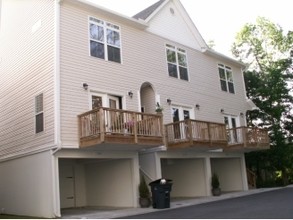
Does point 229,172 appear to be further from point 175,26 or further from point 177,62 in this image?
point 175,26

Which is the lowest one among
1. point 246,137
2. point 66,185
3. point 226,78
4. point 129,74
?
point 66,185

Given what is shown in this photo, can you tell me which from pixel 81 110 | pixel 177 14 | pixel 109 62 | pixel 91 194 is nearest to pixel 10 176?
pixel 91 194

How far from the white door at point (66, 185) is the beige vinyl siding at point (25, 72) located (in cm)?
229

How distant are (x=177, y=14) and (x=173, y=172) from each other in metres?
8.83

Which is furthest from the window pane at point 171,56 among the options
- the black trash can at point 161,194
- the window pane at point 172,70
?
the black trash can at point 161,194

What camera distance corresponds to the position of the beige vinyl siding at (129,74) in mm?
13547

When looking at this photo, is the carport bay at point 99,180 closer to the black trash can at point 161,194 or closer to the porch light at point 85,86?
the black trash can at point 161,194

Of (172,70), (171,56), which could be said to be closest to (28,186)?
(172,70)

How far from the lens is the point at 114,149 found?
47.1ft

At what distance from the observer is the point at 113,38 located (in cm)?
1562

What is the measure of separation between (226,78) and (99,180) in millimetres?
10550

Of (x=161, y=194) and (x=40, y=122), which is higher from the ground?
(x=40, y=122)

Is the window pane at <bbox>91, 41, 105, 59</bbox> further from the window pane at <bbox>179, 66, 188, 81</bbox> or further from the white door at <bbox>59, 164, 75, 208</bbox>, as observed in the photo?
the white door at <bbox>59, 164, 75, 208</bbox>

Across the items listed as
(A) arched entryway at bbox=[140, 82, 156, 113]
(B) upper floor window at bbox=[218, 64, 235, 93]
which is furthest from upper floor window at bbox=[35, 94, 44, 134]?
(B) upper floor window at bbox=[218, 64, 235, 93]
